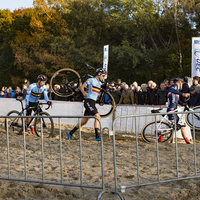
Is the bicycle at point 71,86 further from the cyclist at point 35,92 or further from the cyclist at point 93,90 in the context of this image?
the cyclist at point 35,92

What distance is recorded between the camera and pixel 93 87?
896 centimetres

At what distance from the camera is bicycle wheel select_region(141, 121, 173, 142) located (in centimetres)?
835

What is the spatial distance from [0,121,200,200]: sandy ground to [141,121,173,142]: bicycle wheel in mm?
227

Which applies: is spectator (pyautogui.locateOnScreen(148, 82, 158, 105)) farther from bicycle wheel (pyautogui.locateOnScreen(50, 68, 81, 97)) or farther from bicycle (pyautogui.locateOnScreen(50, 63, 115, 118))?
bicycle wheel (pyautogui.locateOnScreen(50, 68, 81, 97))

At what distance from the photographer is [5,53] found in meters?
42.6

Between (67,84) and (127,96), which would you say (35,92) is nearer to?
(67,84)

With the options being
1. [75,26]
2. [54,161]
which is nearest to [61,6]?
[75,26]

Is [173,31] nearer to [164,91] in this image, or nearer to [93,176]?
[164,91]

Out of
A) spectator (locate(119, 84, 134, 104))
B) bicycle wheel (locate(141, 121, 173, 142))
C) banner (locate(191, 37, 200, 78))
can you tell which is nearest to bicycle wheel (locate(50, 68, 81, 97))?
bicycle wheel (locate(141, 121, 173, 142))

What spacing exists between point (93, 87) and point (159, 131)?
2180 millimetres

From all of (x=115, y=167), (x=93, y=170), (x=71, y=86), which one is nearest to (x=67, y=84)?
(x=71, y=86)

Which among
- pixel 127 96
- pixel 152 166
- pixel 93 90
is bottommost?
pixel 152 166

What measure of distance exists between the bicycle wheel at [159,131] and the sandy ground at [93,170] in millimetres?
227

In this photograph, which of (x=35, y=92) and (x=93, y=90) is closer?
(x=93, y=90)
